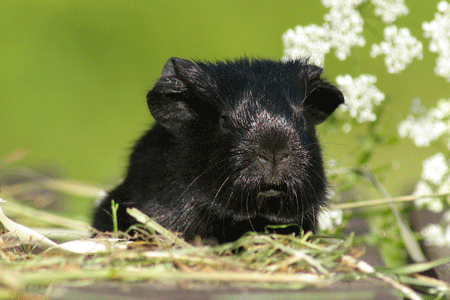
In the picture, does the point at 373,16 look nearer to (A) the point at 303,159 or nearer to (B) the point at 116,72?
(A) the point at 303,159

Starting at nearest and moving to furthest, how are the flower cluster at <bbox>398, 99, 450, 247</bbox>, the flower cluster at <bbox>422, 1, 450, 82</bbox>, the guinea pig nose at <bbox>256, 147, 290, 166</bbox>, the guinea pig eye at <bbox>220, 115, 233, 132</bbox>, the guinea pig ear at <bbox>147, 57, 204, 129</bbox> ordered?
the guinea pig nose at <bbox>256, 147, 290, 166</bbox> → the guinea pig eye at <bbox>220, 115, 233, 132</bbox> → the guinea pig ear at <bbox>147, 57, 204, 129</bbox> → the flower cluster at <bbox>422, 1, 450, 82</bbox> → the flower cluster at <bbox>398, 99, 450, 247</bbox>

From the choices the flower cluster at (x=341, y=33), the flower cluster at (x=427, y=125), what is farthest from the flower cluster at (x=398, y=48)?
the flower cluster at (x=427, y=125)

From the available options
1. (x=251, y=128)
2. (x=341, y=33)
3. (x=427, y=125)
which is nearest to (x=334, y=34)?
(x=341, y=33)

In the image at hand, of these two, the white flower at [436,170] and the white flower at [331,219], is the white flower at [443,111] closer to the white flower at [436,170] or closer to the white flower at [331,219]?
the white flower at [436,170]

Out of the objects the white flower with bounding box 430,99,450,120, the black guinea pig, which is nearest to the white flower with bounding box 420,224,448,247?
the white flower with bounding box 430,99,450,120

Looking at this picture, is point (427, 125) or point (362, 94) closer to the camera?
point (362, 94)

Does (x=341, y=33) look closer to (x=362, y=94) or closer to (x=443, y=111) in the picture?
(x=362, y=94)

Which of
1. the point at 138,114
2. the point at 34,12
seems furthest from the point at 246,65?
the point at 34,12

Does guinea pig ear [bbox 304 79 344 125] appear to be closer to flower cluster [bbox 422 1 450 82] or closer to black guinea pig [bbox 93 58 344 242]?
black guinea pig [bbox 93 58 344 242]
